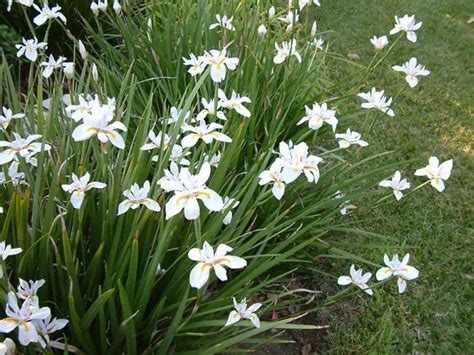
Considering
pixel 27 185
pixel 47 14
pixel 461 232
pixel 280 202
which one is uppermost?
pixel 47 14

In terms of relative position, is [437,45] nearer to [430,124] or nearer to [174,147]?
[430,124]

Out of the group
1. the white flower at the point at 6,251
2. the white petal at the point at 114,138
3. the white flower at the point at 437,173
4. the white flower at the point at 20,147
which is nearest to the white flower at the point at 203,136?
the white petal at the point at 114,138

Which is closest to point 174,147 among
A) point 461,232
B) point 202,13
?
A: point 202,13

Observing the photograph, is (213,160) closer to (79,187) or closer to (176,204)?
(79,187)

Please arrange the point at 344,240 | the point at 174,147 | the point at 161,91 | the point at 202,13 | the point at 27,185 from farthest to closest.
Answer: the point at 202,13 → the point at 161,91 → the point at 344,240 → the point at 174,147 → the point at 27,185

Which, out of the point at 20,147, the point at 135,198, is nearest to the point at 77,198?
the point at 135,198

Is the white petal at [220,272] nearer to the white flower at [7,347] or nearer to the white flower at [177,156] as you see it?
the white flower at [7,347]

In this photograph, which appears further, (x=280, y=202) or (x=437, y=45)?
(x=437, y=45)

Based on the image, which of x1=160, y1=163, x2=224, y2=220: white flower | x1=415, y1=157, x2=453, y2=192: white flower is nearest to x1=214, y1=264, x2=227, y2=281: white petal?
x1=160, y1=163, x2=224, y2=220: white flower
